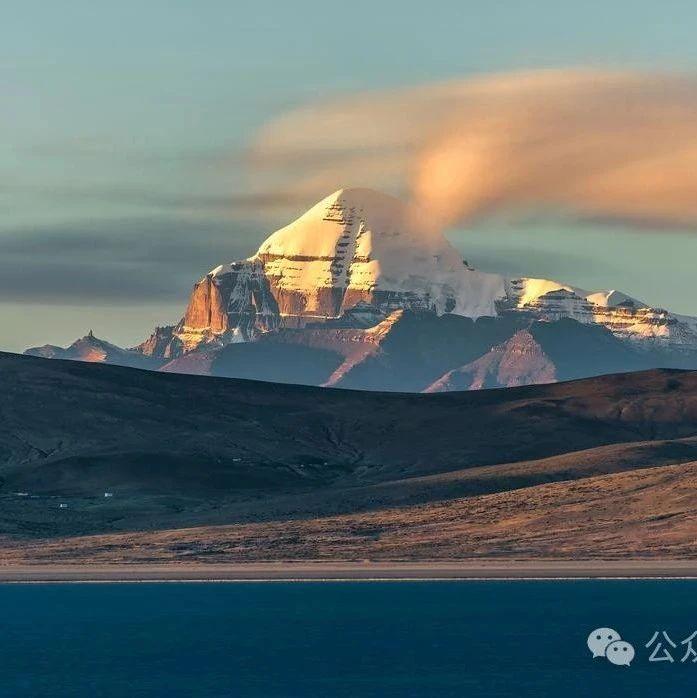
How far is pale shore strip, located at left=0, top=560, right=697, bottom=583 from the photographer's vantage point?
166 meters

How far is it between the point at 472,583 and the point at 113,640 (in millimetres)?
43053

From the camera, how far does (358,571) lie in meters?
172

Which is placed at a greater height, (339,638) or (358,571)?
(358,571)

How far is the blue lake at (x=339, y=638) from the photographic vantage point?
352 ft

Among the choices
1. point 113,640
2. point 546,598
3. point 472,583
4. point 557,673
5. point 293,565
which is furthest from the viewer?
point 293,565

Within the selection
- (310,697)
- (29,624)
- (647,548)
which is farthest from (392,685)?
(647,548)

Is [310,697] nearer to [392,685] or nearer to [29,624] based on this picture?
[392,685]

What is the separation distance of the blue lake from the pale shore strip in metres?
4.13

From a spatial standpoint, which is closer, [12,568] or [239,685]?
[239,685]

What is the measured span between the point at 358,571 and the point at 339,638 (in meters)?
45.8

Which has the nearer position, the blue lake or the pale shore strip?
the blue lake

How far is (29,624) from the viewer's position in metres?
138

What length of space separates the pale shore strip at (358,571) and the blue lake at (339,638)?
4.13 meters

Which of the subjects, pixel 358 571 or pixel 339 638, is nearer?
pixel 339 638
